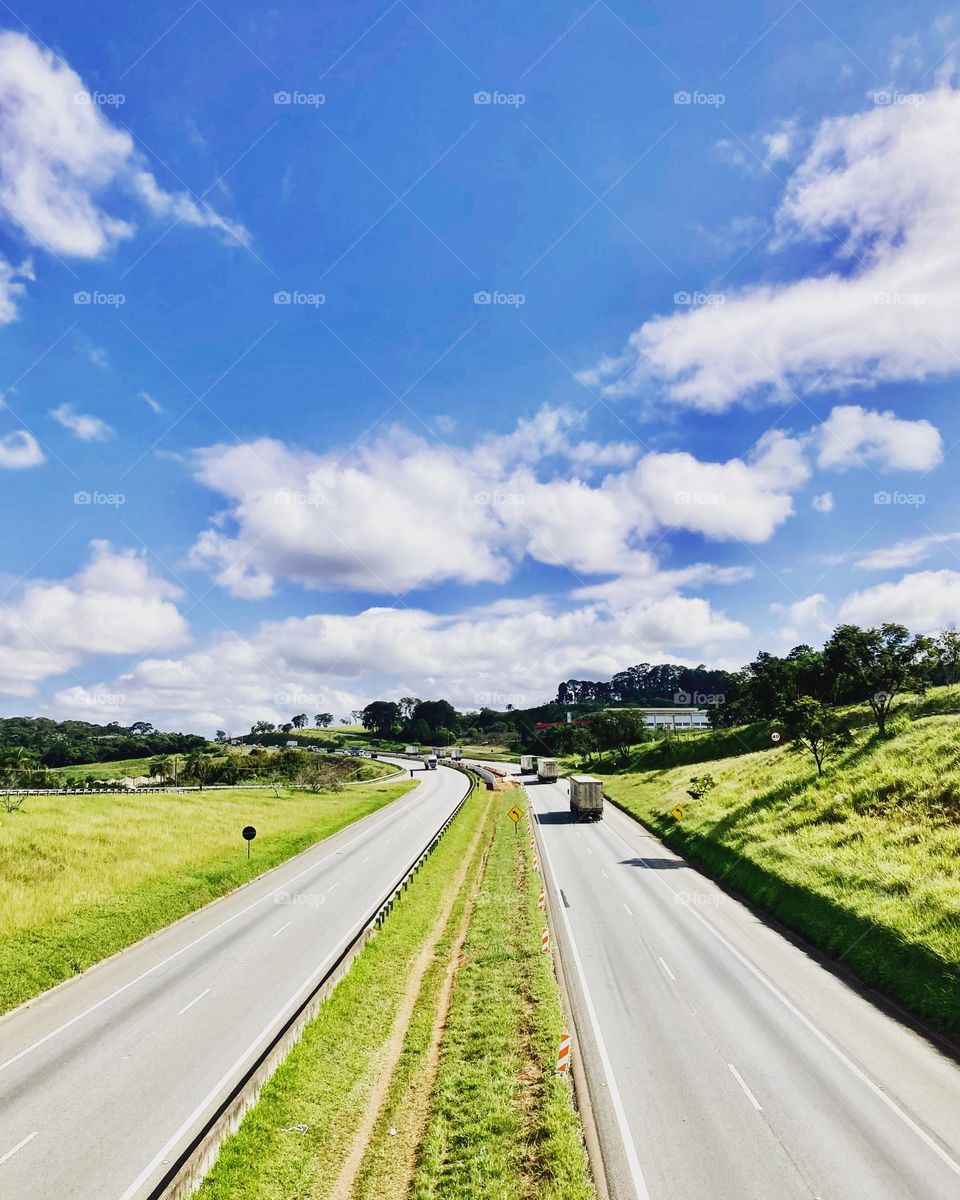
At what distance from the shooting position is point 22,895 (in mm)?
28672

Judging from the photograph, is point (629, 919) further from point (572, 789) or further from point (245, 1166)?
point (572, 789)

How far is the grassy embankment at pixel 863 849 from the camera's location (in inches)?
854

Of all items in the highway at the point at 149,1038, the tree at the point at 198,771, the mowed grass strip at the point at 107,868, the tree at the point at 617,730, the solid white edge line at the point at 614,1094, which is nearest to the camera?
the solid white edge line at the point at 614,1094

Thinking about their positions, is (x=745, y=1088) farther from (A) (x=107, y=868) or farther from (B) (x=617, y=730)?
(B) (x=617, y=730)

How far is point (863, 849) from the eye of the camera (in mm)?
31125

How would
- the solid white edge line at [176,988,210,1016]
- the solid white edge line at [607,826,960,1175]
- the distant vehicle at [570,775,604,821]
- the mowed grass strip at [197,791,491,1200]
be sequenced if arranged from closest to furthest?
the mowed grass strip at [197,791,491,1200] → the solid white edge line at [607,826,960,1175] → the solid white edge line at [176,988,210,1016] → the distant vehicle at [570,775,604,821]

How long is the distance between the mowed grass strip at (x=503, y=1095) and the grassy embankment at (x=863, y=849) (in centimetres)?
1166

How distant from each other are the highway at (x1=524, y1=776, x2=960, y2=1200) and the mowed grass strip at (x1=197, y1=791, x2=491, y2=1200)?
18.9 ft

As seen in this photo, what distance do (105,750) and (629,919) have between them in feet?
633

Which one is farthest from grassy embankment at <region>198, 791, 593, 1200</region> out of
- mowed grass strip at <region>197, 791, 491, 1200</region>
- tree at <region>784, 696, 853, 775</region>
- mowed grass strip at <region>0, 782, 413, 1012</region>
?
tree at <region>784, 696, 853, 775</region>

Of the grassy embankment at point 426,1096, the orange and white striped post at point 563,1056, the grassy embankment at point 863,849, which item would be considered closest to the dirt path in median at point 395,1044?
the grassy embankment at point 426,1096

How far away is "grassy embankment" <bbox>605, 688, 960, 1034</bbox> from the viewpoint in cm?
2170

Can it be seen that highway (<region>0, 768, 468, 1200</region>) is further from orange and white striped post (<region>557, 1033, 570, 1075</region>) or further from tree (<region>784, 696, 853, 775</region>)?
tree (<region>784, 696, 853, 775</region>)

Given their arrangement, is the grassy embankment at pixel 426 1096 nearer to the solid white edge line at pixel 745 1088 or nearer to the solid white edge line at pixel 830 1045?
the solid white edge line at pixel 745 1088
